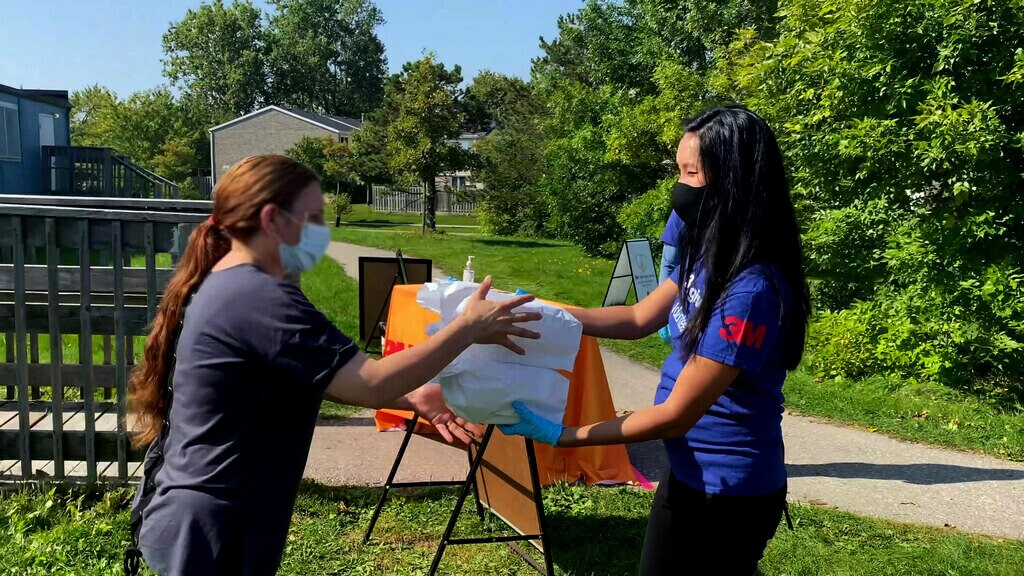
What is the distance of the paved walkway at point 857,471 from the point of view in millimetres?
5605

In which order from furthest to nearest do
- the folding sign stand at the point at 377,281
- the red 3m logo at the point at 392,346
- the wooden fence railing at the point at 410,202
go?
the wooden fence railing at the point at 410,202
the folding sign stand at the point at 377,281
the red 3m logo at the point at 392,346

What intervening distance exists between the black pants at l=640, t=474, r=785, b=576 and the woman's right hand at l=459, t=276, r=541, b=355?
2.06ft

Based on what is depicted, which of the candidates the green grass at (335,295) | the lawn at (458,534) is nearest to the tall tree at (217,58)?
the green grass at (335,295)

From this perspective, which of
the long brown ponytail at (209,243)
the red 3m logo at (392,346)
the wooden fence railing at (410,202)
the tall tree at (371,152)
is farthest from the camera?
the wooden fence railing at (410,202)

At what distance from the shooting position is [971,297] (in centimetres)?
831

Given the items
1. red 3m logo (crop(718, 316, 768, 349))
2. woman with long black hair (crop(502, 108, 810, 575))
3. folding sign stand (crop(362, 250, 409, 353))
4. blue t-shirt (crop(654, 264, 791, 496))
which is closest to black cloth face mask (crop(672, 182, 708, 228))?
woman with long black hair (crop(502, 108, 810, 575))

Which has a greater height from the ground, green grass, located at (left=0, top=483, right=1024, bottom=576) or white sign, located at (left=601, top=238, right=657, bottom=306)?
white sign, located at (left=601, top=238, right=657, bottom=306)

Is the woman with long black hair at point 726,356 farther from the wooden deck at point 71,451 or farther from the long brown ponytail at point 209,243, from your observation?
the wooden deck at point 71,451

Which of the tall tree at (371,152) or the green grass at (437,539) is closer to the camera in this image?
the green grass at (437,539)

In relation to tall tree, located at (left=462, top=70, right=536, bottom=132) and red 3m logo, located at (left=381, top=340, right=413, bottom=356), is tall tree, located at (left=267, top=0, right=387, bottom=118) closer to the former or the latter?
tall tree, located at (left=462, top=70, right=536, bottom=132)

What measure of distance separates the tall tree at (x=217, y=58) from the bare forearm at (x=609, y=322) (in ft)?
296

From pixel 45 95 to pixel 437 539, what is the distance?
27.6m

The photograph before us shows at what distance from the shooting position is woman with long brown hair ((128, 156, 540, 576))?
193 cm

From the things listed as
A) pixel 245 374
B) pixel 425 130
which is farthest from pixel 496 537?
pixel 425 130
